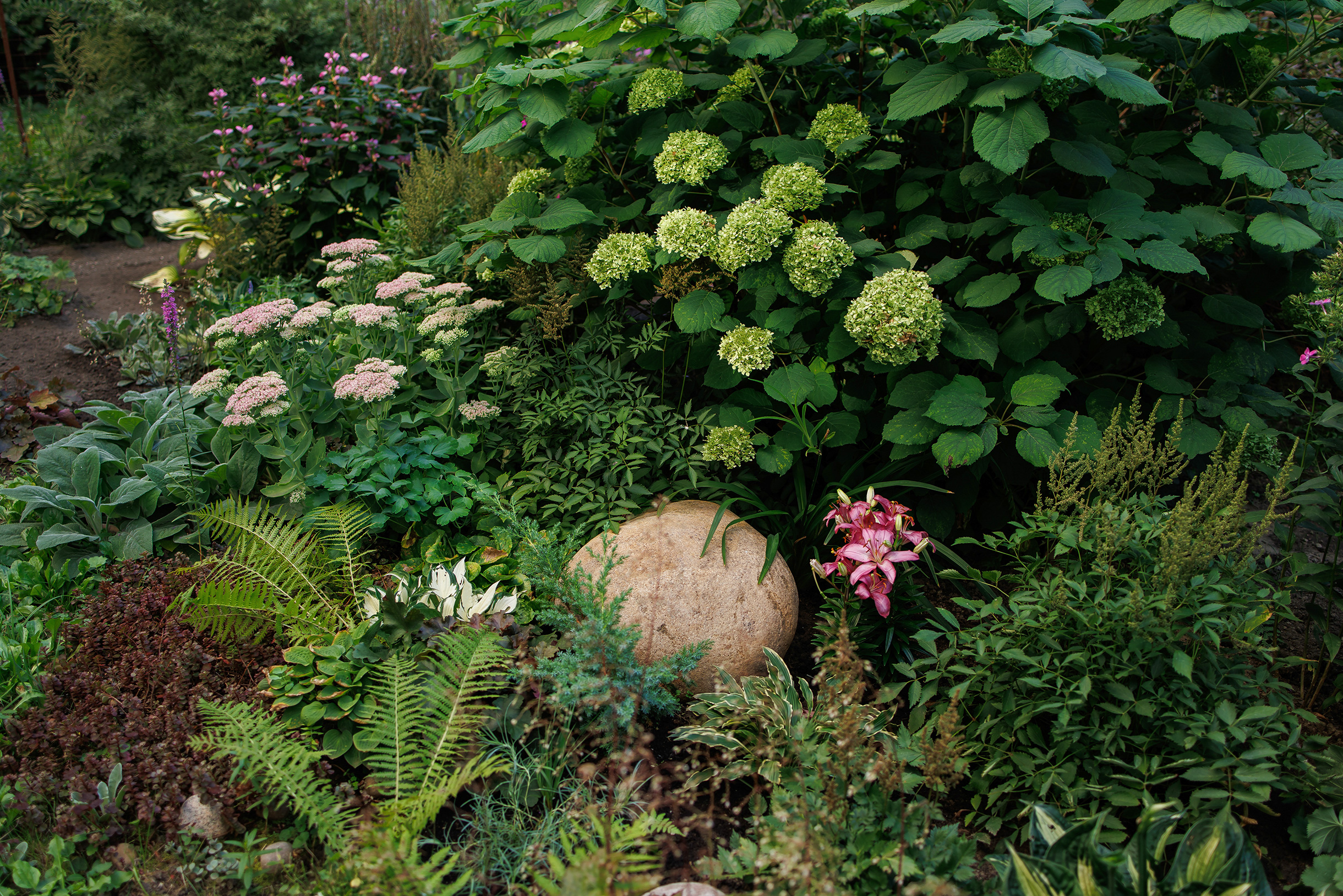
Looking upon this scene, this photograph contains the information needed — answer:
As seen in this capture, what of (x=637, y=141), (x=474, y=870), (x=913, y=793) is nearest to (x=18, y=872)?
(x=474, y=870)

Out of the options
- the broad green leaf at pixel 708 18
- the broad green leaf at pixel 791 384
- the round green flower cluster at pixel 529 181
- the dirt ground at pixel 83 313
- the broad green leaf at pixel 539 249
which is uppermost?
the broad green leaf at pixel 708 18

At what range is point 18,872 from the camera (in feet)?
6.61

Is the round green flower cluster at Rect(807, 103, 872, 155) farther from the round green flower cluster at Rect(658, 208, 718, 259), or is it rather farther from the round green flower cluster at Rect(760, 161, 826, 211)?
the round green flower cluster at Rect(658, 208, 718, 259)

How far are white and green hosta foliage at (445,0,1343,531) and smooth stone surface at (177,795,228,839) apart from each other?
6.35 feet

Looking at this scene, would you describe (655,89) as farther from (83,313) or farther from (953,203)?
(83,313)

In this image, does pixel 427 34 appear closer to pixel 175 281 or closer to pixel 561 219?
pixel 175 281

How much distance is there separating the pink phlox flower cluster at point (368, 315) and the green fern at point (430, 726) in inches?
57.4

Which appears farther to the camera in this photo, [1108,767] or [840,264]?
[840,264]

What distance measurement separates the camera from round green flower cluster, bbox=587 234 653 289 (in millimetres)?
3080

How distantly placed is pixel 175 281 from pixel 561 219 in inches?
170

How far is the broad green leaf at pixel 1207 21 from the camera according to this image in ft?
8.11

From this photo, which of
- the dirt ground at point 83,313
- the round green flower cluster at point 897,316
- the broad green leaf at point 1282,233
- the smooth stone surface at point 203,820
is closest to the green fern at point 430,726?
the smooth stone surface at point 203,820

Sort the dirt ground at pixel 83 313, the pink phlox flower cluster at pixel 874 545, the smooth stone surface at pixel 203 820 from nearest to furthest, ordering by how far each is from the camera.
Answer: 1. the smooth stone surface at pixel 203 820
2. the pink phlox flower cluster at pixel 874 545
3. the dirt ground at pixel 83 313

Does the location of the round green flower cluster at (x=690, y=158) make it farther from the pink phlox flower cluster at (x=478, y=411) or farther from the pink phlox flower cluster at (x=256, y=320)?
the pink phlox flower cluster at (x=256, y=320)
